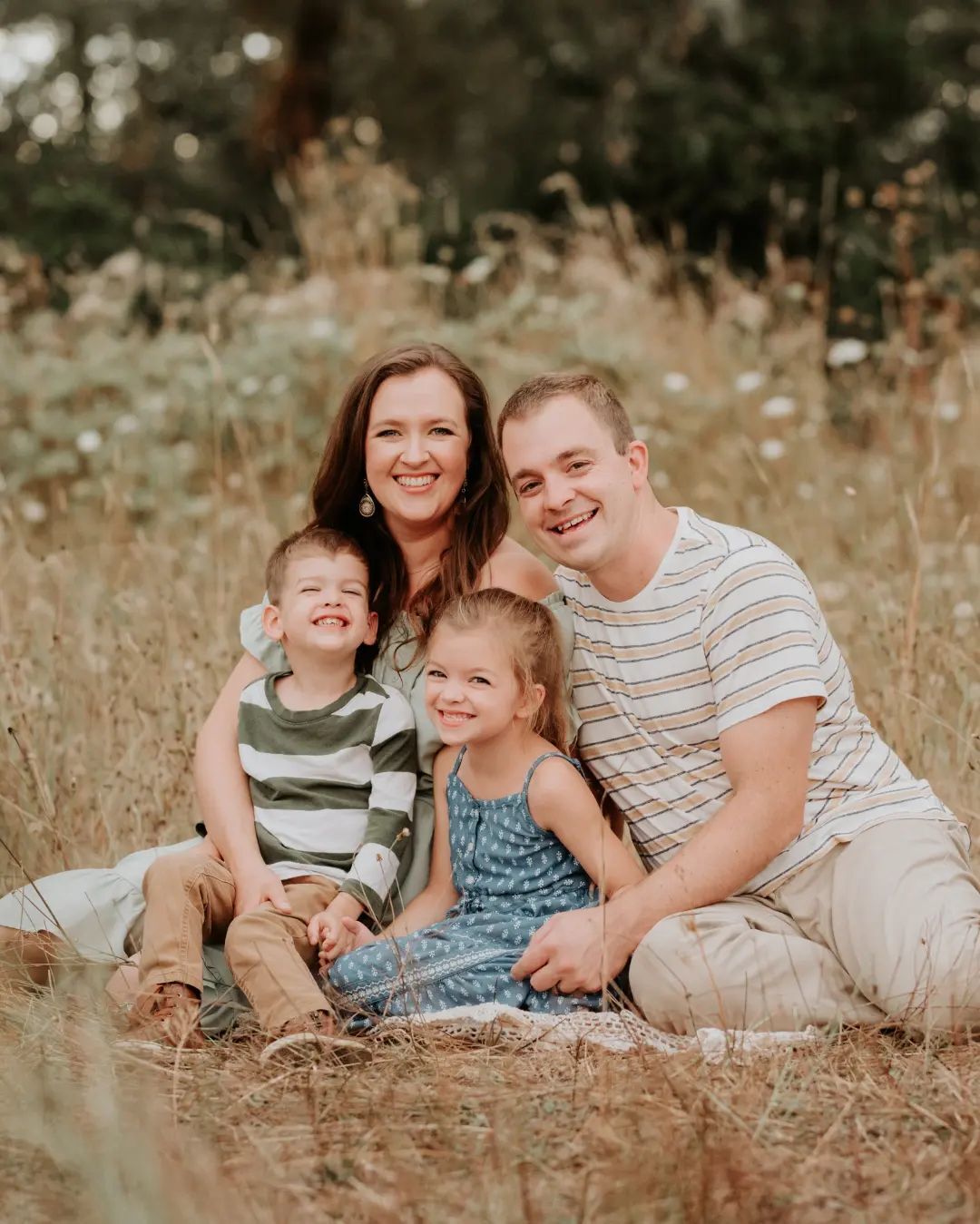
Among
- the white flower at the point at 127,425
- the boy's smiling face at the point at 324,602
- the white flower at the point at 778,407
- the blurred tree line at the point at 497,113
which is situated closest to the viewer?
the boy's smiling face at the point at 324,602

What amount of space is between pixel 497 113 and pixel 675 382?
23.0ft

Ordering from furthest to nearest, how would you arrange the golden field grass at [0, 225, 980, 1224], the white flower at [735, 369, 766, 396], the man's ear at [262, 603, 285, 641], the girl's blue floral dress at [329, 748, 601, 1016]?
the white flower at [735, 369, 766, 396]
the man's ear at [262, 603, 285, 641]
the girl's blue floral dress at [329, 748, 601, 1016]
the golden field grass at [0, 225, 980, 1224]

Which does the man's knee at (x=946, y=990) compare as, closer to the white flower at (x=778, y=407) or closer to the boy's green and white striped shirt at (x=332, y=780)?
the boy's green and white striped shirt at (x=332, y=780)

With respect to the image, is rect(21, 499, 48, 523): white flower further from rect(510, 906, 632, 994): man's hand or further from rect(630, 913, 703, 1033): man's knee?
rect(630, 913, 703, 1033): man's knee

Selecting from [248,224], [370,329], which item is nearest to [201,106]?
[248,224]

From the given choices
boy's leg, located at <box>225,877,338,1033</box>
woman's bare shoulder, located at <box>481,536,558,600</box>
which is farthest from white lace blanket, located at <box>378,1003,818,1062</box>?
woman's bare shoulder, located at <box>481,536,558,600</box>

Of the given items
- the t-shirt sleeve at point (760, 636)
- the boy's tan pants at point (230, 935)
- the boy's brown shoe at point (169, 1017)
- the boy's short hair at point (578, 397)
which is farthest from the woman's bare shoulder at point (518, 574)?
the boy's brown shoe at point (169, 1017)

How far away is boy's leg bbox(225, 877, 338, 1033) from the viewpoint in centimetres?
281

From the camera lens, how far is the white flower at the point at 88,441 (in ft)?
20.9

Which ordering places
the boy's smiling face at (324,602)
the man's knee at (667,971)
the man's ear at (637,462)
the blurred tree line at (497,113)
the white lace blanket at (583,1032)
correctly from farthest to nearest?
the blurred tree line at (497,113) < the boy's smiling face at (324,602) < the man's ear at (637,462) < the man's knee at (667,971) < the white lace blanket at (583,1032)

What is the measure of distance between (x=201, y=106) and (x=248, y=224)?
2472mm

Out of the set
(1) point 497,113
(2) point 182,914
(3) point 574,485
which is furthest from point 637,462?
(1) point 497,113

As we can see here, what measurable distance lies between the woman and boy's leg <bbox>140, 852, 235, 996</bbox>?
0.22 ft

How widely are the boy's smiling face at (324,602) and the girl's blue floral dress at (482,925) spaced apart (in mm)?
376
